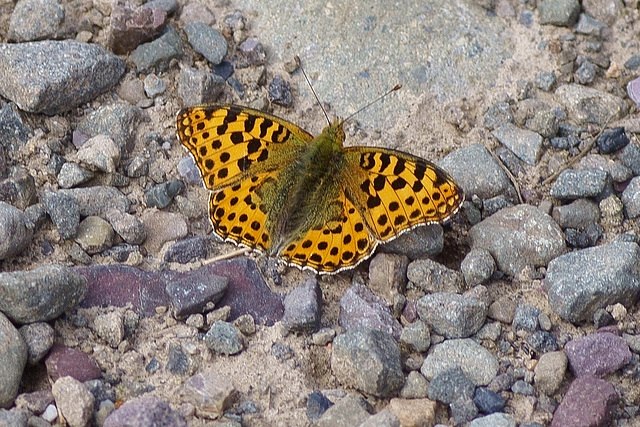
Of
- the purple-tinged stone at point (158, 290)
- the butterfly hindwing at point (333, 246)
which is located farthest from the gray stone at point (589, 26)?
the purple-tinged stone at point (158, 290)

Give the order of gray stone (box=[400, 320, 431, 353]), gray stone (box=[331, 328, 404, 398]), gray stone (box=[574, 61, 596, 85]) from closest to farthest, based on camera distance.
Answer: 1. gray stone (box=[331, 328, 404, 398])
2. gray stone (box=[400, 320, 431, 353])
3. gray stone (box=[574, 61, 596, 85])

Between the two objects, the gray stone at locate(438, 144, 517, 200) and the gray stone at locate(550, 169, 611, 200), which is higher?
the gray stone at locate(550, 169, 611, 200)

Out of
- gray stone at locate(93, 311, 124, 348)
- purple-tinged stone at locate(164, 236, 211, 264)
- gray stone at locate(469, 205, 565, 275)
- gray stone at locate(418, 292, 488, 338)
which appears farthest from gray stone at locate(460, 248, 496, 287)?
gray stone at locate(93, 311, 124, 348)

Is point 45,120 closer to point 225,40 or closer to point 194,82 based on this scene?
point 194,82

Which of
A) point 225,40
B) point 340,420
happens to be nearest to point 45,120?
point 225,40

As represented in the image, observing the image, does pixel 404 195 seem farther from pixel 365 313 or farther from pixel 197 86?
pixel 197 86

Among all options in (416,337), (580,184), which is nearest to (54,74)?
(416,337)

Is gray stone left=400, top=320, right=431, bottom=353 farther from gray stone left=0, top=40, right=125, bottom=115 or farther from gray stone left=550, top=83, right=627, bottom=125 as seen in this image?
gray stone left=0, top=40, right=125, bottom=115

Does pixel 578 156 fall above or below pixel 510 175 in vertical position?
above
